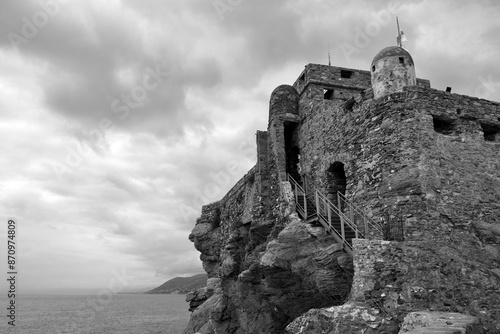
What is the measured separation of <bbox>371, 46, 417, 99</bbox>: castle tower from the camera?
511 inches

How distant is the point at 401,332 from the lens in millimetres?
8258

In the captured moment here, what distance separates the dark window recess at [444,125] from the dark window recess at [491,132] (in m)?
1.29

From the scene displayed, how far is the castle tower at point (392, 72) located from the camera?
1298 cm

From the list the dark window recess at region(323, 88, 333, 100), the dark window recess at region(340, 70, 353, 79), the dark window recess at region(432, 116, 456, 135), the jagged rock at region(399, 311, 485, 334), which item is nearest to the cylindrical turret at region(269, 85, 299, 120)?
the dark window recess at region(323, 88, 333, 100)

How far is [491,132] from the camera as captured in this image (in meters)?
13.1

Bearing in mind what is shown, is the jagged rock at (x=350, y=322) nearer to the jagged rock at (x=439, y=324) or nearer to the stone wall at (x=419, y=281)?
the stone wall at (x=419, y=281)

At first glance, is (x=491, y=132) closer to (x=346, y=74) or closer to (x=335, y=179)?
(x=335, y=179)

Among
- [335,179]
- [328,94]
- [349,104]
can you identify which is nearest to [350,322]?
[335,179]

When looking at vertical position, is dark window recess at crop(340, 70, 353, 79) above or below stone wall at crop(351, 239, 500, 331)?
above

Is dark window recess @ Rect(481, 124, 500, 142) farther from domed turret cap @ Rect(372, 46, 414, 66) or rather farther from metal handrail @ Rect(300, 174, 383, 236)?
metal handrail @ Rect(300, 174, 383, 236)

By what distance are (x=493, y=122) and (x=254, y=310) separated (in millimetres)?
11154

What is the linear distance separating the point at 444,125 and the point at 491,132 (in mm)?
1920

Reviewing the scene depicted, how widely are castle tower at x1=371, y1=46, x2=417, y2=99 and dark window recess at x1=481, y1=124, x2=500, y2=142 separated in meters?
2.73

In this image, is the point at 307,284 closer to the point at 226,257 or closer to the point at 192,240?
the point at 226,257
